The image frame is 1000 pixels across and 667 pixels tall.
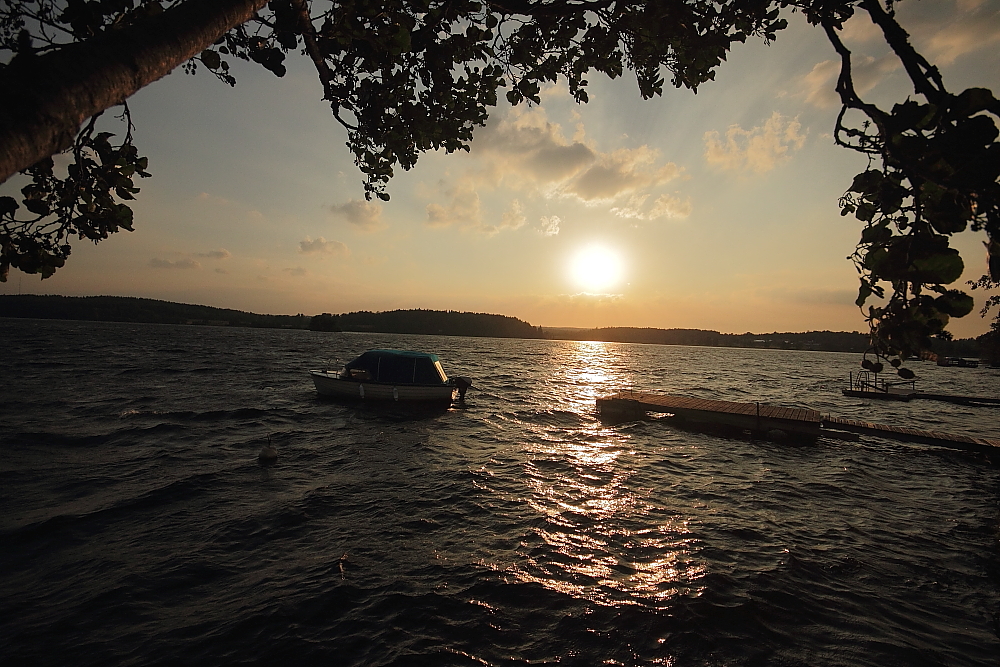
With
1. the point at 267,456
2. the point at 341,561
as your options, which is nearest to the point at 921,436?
the point at 341,561

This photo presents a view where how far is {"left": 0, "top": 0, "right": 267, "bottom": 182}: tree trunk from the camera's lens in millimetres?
2533

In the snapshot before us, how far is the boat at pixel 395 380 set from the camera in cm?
3033

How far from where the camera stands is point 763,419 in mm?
24656

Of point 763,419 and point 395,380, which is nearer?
point 763,419

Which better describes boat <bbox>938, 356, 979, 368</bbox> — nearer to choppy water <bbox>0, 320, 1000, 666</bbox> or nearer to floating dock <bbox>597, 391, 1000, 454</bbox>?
floating dock <bbox>597, 391, 1000, 454</bbox>

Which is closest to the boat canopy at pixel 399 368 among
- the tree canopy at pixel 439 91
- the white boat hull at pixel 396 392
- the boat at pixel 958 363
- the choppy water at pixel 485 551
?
the white boat hull at pixel 396 392

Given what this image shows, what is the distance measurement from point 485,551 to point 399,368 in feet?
68.7

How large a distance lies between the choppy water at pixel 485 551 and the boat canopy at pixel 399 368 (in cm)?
854

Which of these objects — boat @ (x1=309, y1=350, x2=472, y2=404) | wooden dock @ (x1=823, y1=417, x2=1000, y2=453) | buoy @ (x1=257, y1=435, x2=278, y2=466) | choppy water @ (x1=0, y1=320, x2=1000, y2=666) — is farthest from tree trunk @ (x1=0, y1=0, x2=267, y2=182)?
wooden dock @ (x1=823, y1=417, x2=1000, y2=453)

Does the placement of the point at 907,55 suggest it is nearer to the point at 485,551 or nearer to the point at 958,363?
the point at 485,551

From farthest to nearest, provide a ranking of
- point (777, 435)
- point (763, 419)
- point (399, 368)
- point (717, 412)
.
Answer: point (399, 368) → point (717, 412) → point (763, 419) → point (777, 435)

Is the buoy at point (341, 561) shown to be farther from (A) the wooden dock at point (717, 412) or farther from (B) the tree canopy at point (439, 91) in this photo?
(A) the wooden dock at point (717, 412)

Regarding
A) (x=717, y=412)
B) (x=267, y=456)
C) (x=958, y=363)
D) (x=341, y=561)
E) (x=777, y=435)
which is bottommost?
(x=341, y=561)

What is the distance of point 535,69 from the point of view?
22.2 ft
